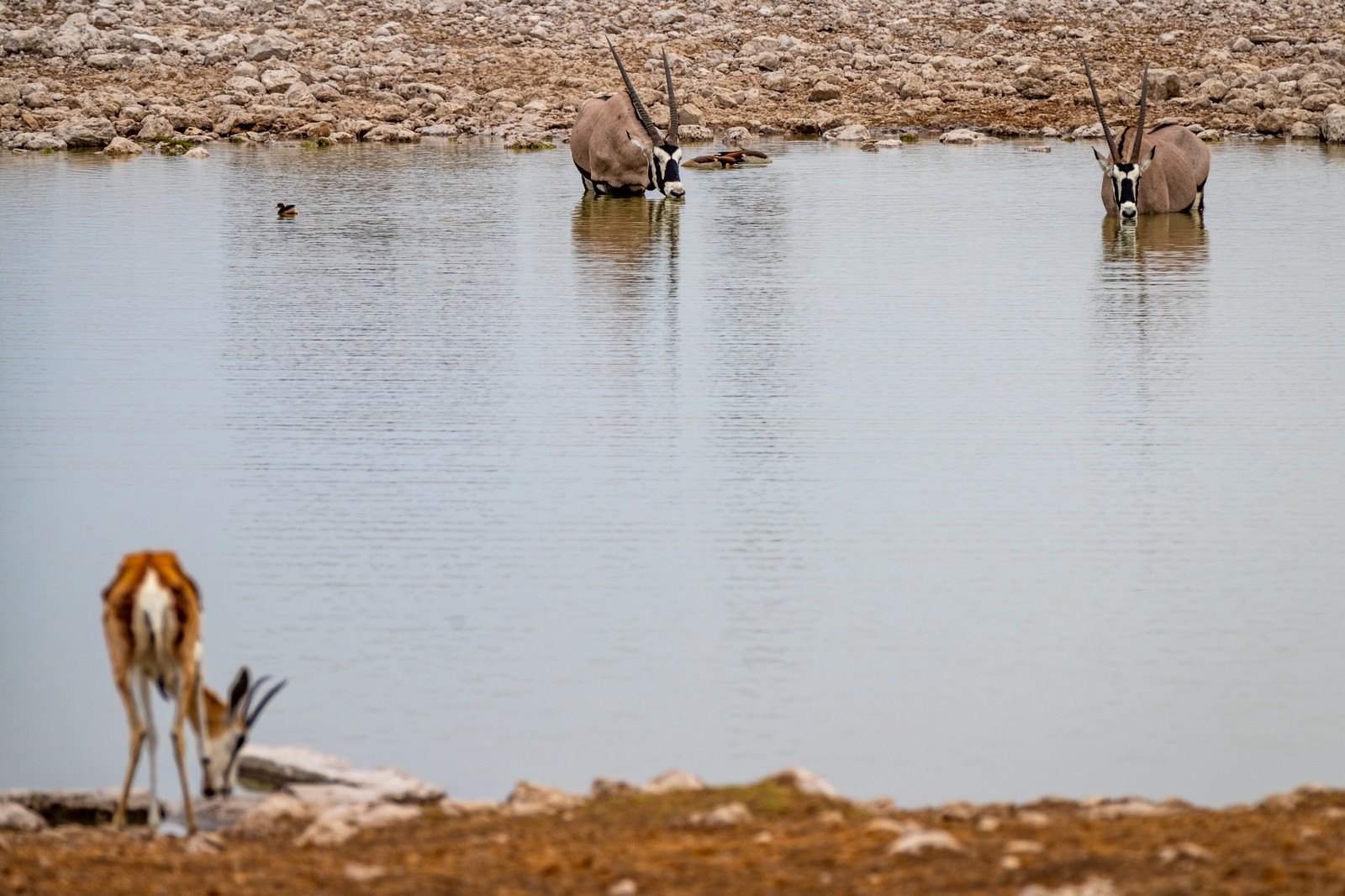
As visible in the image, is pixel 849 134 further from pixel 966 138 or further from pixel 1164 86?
pixel 1164 86

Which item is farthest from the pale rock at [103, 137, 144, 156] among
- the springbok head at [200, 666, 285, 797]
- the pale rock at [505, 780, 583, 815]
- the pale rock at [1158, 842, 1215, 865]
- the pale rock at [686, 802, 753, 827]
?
the pale rock at [1158, 842, 1215, 865]

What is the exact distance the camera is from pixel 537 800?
4.33 metres

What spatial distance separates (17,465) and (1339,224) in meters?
10.4

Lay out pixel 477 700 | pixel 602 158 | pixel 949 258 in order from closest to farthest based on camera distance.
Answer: pixel 477 700, pixel 949 258, pixel 602 158

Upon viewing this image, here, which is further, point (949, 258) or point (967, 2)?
point (967, 2)

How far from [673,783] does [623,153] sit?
13.1 meters

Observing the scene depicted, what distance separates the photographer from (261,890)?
11.4 feet

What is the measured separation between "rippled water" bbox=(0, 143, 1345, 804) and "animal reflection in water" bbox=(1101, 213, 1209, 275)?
0.37 ft

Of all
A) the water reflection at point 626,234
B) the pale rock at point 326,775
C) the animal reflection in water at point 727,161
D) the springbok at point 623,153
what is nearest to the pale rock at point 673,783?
the pale rock at point 326,775

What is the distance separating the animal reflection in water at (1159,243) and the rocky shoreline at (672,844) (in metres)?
8.73

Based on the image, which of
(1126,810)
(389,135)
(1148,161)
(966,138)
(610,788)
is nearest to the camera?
(1126,810)

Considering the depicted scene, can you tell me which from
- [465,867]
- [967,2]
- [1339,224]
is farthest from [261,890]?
[967,2]

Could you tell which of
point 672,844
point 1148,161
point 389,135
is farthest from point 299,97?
point 672,844

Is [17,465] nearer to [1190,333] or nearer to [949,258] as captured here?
[1190,333]
